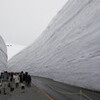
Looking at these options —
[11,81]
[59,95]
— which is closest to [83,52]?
[59,95]

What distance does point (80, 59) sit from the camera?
15312 mm

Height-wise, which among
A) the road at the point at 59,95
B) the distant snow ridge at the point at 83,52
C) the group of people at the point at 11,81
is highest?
the distant snow ridge at the point at 83,52

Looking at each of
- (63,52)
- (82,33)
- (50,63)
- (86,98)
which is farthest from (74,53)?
(50,63)

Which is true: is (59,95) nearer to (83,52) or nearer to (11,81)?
(83,52)

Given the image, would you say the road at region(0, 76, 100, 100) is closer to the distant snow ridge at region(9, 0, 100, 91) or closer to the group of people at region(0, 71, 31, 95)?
the distant snow ridge at region(9, 0, 100, 91)

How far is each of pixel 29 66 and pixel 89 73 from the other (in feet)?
103

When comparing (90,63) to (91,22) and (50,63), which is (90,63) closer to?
(91,22)

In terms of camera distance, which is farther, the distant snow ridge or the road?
the distant snow ridge

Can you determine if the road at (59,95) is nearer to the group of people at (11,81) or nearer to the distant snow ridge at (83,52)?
the distant snow ridge at (83,52)

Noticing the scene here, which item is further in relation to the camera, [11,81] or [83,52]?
[11,81]

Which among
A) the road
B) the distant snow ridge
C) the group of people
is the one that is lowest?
the road

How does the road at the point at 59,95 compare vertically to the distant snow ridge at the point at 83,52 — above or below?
below

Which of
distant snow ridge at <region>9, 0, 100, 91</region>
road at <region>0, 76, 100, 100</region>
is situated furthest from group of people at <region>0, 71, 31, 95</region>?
distant snow ridge at <region>9, 0, 100, 91</region>

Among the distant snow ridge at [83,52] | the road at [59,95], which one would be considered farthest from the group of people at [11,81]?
the distant snow ridge at [83,52]
